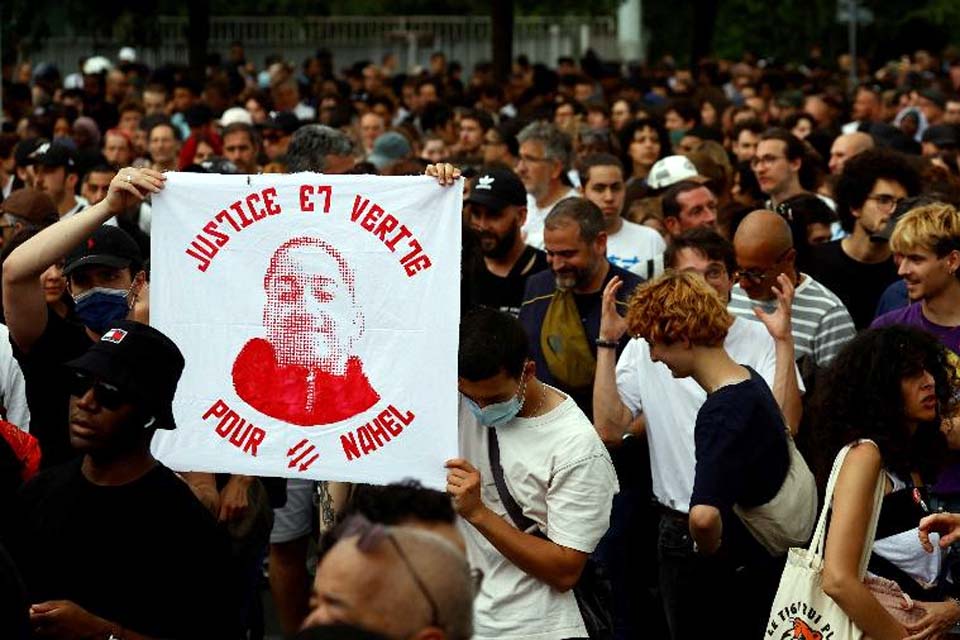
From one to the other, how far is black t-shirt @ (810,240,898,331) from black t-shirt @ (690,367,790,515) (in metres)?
3.37

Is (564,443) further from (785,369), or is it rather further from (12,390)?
(12,390)

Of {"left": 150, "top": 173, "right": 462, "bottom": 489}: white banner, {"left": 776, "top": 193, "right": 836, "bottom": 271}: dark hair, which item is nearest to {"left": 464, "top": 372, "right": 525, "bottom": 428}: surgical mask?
{"left": 150, "top": 173, "right": 462, "bottom": 489}: white banner

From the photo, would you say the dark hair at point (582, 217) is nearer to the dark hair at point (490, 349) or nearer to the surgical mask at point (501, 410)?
the dark hair at point (490, 349)

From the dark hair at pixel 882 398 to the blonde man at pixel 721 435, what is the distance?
0.75 feet

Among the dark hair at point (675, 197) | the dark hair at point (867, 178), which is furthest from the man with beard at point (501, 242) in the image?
the dark hair at point (867, 178)

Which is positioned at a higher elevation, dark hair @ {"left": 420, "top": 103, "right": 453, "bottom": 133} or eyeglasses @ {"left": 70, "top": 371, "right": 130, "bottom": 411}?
eyeglasses @ {"left": 70, "top": 371, "right": 130, "bottom": 411}

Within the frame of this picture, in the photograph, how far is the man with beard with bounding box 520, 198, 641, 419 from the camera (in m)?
7.70

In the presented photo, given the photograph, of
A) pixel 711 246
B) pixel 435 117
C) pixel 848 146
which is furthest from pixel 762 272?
pixel 435 117

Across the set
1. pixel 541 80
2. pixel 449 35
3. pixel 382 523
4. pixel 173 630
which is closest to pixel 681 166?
pixel 173 630

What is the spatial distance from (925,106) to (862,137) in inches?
255

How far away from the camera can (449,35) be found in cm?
4238

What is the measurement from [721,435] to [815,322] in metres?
2.07

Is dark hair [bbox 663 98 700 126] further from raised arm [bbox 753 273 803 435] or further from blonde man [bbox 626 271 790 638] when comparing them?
blonde man [bbox 626 271 790 638]

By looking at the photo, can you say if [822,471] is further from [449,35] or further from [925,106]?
[449,35]
